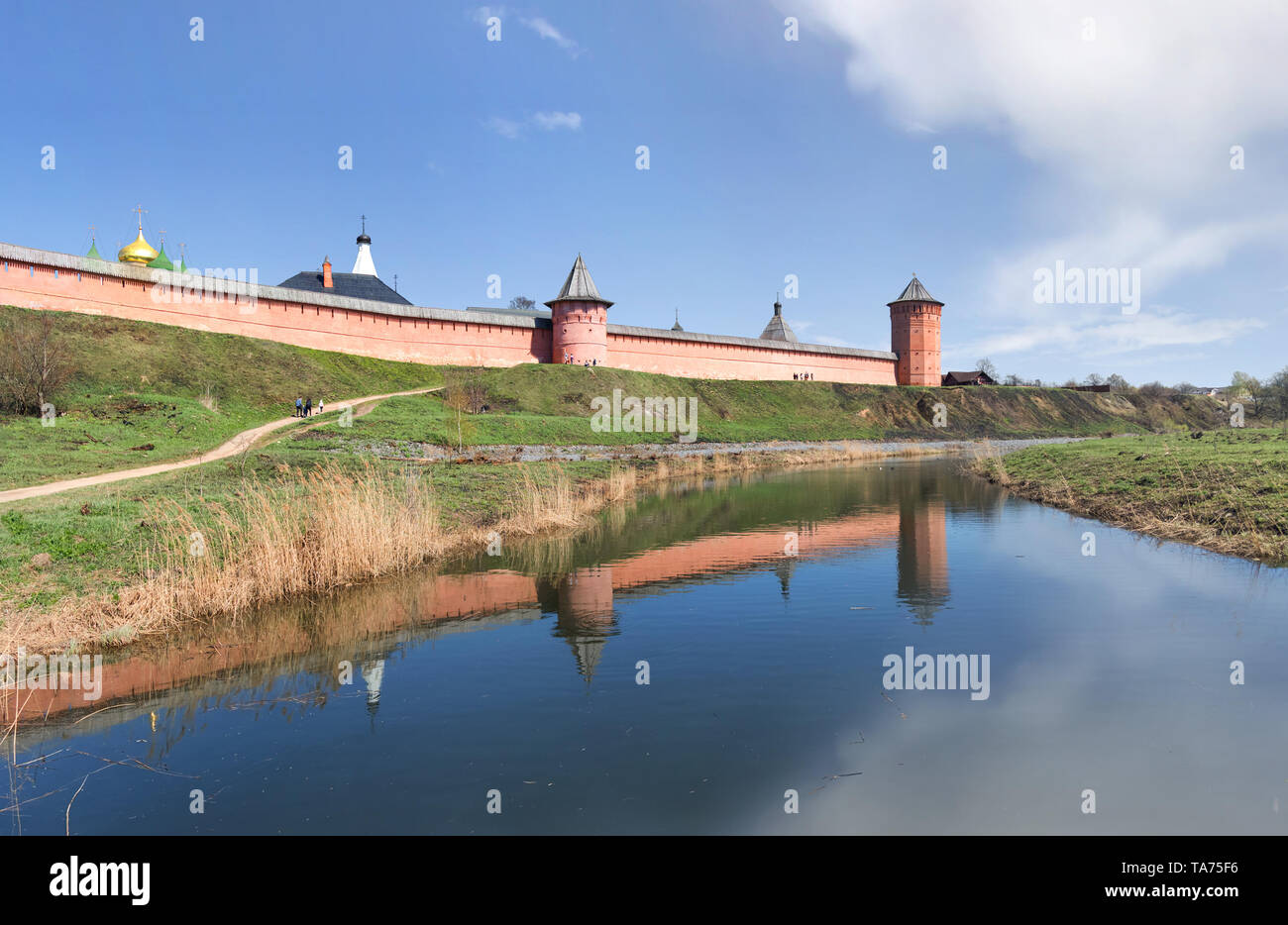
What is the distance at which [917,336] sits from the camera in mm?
59656

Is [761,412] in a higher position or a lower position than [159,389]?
higher

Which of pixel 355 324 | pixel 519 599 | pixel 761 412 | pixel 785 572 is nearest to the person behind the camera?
pixel 519 599

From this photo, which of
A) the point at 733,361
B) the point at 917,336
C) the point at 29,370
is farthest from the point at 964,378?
the point at 29,370

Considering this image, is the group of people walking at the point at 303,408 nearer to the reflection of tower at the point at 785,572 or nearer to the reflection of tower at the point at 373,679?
the reflection of tower at the point at 785,572

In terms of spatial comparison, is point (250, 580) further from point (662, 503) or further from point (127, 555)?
point (662, 503)

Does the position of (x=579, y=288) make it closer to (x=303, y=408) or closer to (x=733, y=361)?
(x=733, y=361)

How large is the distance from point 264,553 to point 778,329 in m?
58.8

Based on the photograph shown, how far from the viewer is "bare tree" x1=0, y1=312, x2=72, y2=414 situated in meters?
20.4

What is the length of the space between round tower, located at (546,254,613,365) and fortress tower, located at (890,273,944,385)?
29173 mm

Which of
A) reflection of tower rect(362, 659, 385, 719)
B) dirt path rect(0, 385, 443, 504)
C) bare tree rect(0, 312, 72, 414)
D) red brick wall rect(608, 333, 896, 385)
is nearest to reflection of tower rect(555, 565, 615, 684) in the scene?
reflection of tower rect(362, 659, 385, 719)

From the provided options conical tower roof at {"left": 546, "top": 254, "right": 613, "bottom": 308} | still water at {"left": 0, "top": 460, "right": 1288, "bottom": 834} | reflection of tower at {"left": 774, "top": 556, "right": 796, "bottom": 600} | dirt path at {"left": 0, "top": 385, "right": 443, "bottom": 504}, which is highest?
conical tower roof at {"left": 546, "top": 254, "right": 613, "bottom": 308}

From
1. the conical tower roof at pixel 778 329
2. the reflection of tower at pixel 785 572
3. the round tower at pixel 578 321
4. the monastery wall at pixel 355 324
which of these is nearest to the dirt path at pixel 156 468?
the monastery wall at pixel 355 324

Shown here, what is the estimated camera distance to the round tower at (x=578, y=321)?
41750 millimetres

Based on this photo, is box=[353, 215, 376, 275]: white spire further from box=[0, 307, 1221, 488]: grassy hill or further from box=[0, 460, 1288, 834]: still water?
box=[0, 460, 1288, 834]: still water
